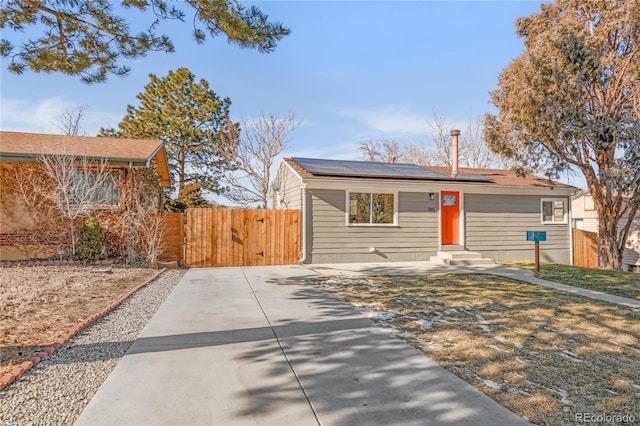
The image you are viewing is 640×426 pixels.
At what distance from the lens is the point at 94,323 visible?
15.0 feet

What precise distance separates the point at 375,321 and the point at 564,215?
12213 mm

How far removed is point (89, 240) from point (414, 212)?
967cm

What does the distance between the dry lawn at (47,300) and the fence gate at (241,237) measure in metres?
1.66

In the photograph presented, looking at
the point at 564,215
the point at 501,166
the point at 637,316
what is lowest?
the point at 637,316

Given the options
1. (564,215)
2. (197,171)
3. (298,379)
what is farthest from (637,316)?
(197,171)

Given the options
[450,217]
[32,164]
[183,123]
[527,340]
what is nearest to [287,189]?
[450,217]

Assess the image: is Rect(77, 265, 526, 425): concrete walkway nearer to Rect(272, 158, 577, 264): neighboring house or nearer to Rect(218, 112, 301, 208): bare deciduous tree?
Rect(272, 158, 577, 264): neighboring house

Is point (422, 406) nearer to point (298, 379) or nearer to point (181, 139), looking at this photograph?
point (298, 379)

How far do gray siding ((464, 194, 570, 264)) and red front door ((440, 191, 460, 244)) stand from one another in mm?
312

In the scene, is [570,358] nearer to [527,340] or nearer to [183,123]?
[527,340]

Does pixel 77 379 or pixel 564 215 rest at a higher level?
pixel 564 215

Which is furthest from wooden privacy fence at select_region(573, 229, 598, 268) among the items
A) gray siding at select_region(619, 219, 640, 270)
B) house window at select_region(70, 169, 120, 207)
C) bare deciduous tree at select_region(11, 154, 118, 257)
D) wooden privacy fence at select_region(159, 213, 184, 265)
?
bare deciduous tree at select_region(11, 154, 118, 257)

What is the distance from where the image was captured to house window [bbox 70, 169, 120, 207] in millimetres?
9859

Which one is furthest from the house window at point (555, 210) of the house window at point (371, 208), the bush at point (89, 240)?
the bush at point (89, 240)
